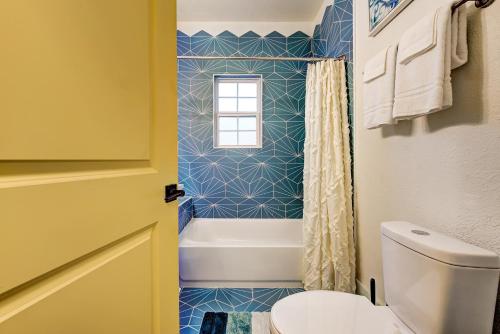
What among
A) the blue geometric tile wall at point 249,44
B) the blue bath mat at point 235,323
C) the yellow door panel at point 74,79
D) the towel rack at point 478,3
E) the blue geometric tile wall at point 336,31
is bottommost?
the blue bath mat at point 235,323

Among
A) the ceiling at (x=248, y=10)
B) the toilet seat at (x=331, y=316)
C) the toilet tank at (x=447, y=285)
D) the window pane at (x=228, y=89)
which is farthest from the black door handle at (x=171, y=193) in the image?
the ceiling at (x=248, y=10)

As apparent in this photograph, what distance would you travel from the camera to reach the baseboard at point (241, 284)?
2164mm

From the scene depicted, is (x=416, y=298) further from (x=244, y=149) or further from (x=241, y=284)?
(x=244, y=149)

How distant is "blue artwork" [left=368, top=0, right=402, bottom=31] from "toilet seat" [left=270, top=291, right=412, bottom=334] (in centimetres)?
151

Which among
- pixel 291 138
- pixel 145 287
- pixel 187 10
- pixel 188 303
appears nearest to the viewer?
pixel 145 287

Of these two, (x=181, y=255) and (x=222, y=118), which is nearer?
(x=181, y=255)

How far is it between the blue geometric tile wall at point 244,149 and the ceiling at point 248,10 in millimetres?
175

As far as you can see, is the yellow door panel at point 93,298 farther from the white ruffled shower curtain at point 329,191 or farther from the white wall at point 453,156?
the white ruffled shower curtain at point 329,191

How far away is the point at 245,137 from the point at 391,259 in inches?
90.4

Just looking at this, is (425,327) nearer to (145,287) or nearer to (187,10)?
(145,287)

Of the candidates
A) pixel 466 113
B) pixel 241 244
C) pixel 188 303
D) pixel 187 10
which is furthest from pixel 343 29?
pixel 188 303

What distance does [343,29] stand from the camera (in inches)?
82.5

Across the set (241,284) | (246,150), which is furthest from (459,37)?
(246,150)

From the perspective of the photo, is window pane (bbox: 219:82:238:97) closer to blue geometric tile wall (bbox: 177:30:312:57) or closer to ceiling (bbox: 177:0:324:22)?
blue geometric tile wall (bbox: 177:30:312:57)
